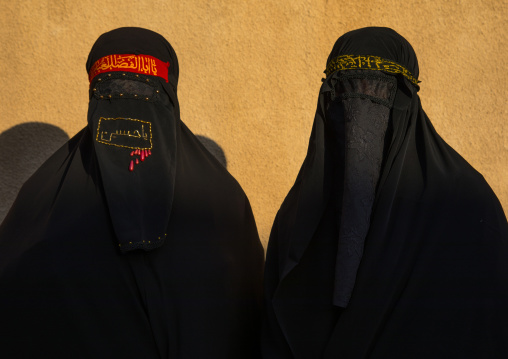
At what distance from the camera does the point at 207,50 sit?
13.8ft

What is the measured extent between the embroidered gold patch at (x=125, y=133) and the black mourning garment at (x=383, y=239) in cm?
67

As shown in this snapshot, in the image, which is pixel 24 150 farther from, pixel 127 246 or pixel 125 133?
pixel 127 246

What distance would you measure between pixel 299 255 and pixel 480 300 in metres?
0.68

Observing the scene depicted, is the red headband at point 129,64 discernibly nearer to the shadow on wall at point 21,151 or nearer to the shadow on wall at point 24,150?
the shadow on wall at point 24,150

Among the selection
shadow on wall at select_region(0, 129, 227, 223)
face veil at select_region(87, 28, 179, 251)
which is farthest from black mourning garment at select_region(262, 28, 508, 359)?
shadow on wall at select_region(0, 129, 227, 223)

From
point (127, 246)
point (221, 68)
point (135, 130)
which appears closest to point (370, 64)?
point (135, 130)

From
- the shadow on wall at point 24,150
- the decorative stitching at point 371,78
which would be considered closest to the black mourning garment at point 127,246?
the decorative stitching at point 371,78

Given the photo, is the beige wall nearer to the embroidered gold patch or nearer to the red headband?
the red headband

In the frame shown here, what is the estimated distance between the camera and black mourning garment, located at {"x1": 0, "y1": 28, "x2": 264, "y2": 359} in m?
2.54

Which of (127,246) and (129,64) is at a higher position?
(129,64)

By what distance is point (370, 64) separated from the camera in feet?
8.60

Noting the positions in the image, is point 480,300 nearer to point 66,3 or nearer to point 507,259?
point 507,259

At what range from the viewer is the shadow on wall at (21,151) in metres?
4.25

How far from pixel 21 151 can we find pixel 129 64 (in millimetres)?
1778
